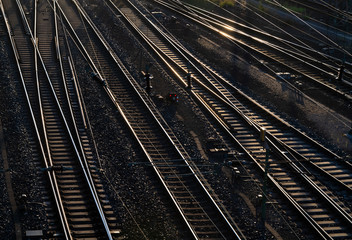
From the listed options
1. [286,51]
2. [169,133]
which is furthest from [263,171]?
[286,51]

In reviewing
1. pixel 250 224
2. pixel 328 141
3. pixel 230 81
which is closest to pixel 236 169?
pixel 250 224

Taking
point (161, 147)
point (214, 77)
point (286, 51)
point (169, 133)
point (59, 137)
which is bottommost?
point (59, 137)

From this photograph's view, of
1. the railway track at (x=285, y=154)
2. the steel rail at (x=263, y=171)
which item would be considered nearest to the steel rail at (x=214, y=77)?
the railway track at (x=285, y=154)

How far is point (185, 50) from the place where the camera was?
2859 cm

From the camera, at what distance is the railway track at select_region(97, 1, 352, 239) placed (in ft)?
51.1

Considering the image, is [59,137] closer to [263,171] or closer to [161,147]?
[161,147]

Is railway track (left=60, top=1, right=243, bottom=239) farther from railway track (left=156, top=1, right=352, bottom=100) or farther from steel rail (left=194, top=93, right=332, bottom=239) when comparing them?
railway track (left=156, top=1, right=352, bottom=100)

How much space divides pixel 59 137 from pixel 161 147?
360 centimetres

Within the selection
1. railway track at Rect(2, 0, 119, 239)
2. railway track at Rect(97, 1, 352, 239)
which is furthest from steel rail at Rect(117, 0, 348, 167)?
railway track at Rect(2, 0, 119, 239)

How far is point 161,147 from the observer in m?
18.9

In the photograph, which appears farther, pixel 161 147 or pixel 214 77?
pixel 214 77

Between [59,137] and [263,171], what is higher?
[263,171]

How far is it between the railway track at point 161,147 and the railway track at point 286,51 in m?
7.05

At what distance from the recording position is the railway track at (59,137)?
1500cm
